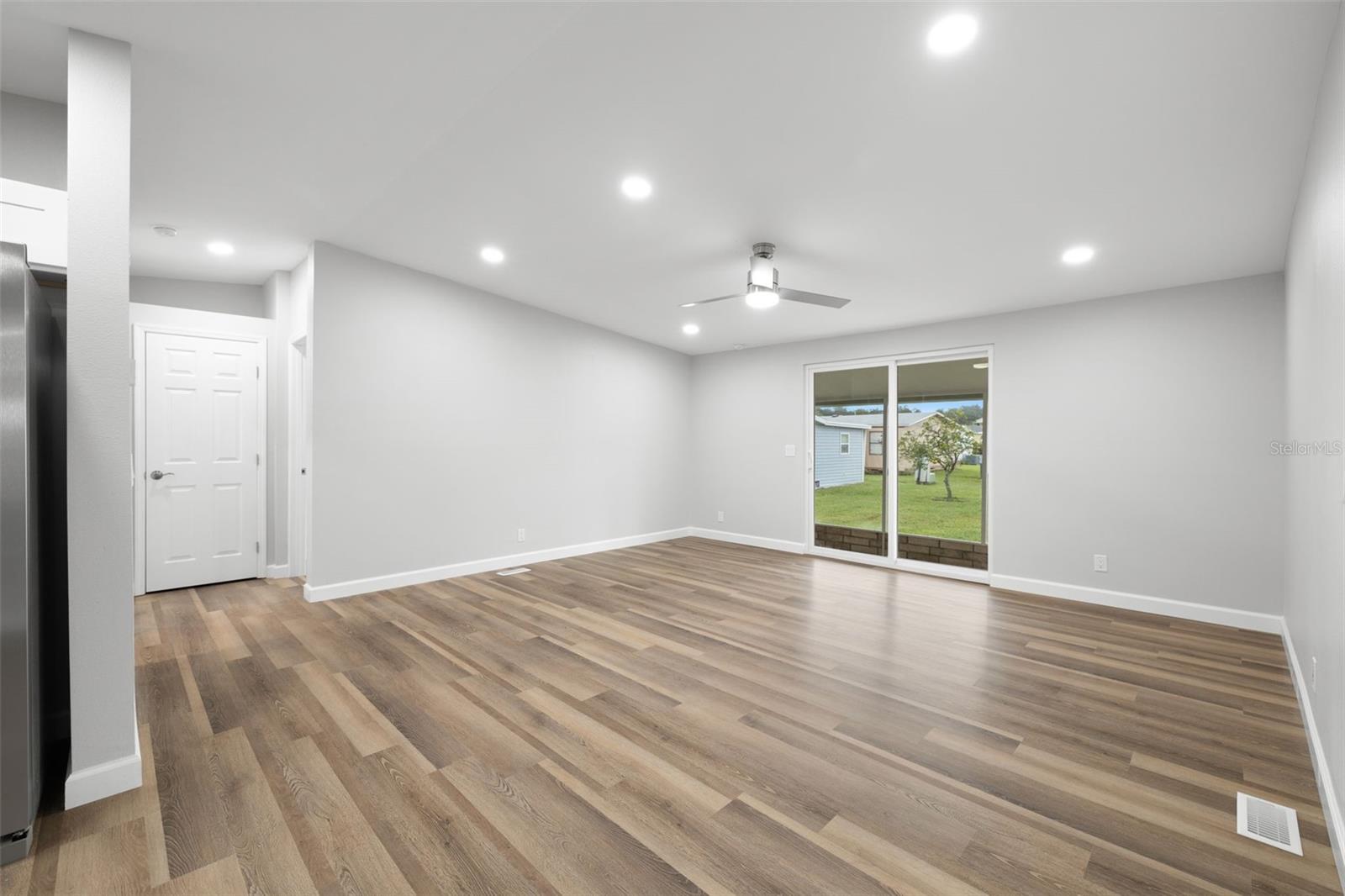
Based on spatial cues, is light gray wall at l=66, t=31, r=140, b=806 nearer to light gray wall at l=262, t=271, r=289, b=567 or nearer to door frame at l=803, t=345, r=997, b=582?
light gray wall at l=262, t=271, r=289, b=567

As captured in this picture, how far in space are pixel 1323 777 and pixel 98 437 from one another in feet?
15.3

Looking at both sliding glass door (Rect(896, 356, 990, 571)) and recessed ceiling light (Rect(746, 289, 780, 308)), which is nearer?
recessed ceiling light (Rect(746, 289, 780, 308))

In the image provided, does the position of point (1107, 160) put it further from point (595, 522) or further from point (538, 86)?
point (595, 522)

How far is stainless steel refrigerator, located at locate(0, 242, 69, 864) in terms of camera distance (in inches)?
63.2

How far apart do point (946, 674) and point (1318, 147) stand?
2.84 meters

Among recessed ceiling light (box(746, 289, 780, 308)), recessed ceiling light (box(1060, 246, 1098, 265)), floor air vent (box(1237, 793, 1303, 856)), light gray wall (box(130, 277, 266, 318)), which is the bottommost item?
floor air vent (box(1237, 793, 1303, 856))

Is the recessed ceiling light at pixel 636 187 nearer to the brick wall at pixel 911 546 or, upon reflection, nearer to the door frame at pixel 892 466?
the door frame at pixel 892 466

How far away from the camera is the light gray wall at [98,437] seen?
1.91m

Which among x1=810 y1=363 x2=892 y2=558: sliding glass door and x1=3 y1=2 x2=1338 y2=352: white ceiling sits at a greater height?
x1=3 y1=2 x2=1338 y2=352: white ceiling

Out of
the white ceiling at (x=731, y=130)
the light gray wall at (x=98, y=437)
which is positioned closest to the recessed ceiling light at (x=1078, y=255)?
the white ceiling at (x=731, y=130)

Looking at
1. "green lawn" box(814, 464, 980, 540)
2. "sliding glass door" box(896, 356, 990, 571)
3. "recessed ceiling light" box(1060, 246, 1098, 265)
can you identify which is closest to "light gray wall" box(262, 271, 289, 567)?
"green lawn" box(814, 464, 980, 540)

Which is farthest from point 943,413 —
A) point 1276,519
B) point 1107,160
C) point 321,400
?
point 321,400

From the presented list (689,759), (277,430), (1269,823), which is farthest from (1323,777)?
(277,430)

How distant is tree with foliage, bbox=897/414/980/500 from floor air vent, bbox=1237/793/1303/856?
3.77 m
